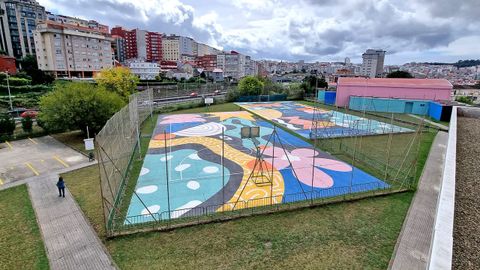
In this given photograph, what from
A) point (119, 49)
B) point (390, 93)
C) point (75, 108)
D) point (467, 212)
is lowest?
point (467, 212)

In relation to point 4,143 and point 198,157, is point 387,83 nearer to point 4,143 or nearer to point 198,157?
point 198,157

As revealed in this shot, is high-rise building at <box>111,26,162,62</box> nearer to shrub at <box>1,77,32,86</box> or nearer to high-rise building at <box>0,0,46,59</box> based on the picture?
high-rise building at <box>0,0,46,59</box>

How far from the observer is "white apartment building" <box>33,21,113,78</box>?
68438 millimetres

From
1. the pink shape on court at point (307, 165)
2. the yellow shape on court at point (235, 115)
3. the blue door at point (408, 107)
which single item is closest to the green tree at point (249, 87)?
the yellow shape on court at point (235, 115)

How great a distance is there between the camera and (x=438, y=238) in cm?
488

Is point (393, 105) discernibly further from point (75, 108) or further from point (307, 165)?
point (75, 108)

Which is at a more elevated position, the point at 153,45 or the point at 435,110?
the point at 153,45

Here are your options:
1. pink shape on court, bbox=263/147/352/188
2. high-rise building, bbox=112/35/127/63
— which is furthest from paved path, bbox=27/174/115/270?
high-rise building, bbox=112/35/127/63

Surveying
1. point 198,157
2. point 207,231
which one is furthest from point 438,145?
point 207,231

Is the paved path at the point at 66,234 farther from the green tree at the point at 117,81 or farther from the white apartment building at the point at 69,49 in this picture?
the white apartment building at the point at 69,49

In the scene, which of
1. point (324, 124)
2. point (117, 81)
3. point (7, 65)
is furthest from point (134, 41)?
point (324, 124)

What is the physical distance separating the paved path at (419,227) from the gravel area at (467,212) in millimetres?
2713

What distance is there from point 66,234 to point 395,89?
159ft

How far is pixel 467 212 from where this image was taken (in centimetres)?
753
